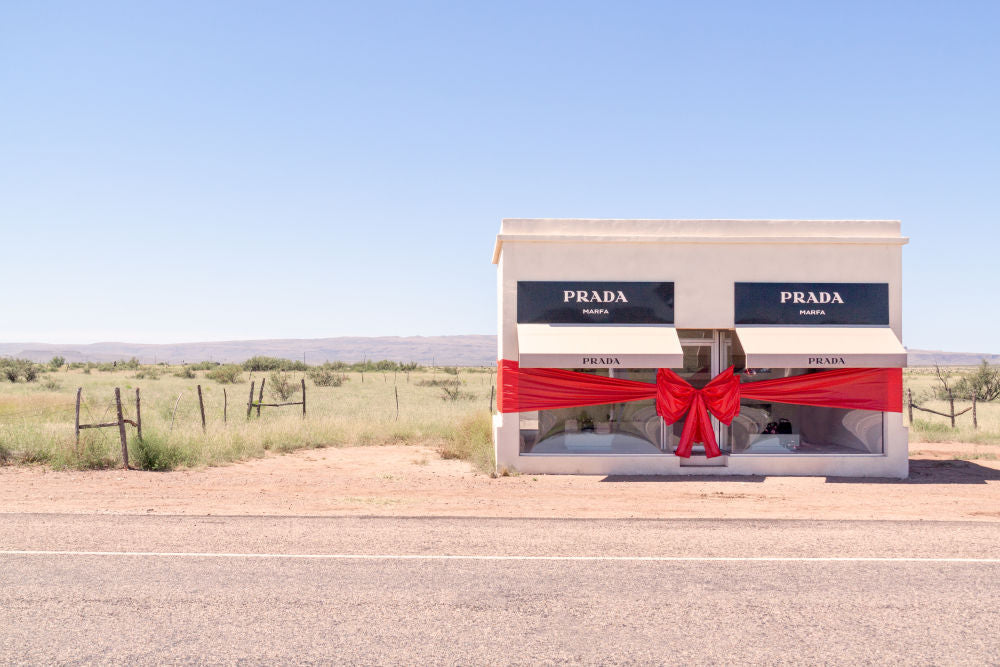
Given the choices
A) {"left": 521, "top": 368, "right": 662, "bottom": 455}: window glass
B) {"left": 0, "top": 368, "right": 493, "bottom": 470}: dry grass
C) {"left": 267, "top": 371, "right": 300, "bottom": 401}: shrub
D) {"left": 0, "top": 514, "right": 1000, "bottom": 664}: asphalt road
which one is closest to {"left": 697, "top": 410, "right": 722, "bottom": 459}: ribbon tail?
{"left": 521, "top": 368, "right": 662, "bottom": 455}: window glass

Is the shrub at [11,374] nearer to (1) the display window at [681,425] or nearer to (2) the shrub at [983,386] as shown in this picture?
(1) the display window at [681,425]

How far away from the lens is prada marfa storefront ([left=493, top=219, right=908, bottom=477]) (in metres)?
16.6

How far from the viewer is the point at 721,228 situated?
55.0ft

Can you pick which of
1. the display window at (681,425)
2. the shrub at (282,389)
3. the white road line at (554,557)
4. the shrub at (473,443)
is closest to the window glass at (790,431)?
the display window at (681,425)

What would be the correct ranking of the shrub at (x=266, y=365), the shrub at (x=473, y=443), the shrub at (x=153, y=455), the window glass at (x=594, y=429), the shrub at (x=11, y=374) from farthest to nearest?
the shrub at (x=266, y=365), the shrub at (x=11, y=374), the shrub at (x=473, y=443), the shrub at (x=153, y=455), the window glass at (x=594, y=429)

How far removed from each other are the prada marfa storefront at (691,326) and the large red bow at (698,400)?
25mm

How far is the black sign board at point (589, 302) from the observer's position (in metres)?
16.7

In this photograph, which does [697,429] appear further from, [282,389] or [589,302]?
[282,389]

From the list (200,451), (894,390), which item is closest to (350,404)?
(200,451)

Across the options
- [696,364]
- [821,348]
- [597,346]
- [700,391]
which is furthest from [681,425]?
[821,348]

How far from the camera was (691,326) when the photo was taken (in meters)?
16.7

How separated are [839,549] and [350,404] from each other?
28.8 meters

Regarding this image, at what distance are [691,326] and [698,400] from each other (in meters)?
1.50

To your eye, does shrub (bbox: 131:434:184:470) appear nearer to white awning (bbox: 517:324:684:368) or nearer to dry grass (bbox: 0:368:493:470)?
dry grass (bbox: 0:368:493:470)
